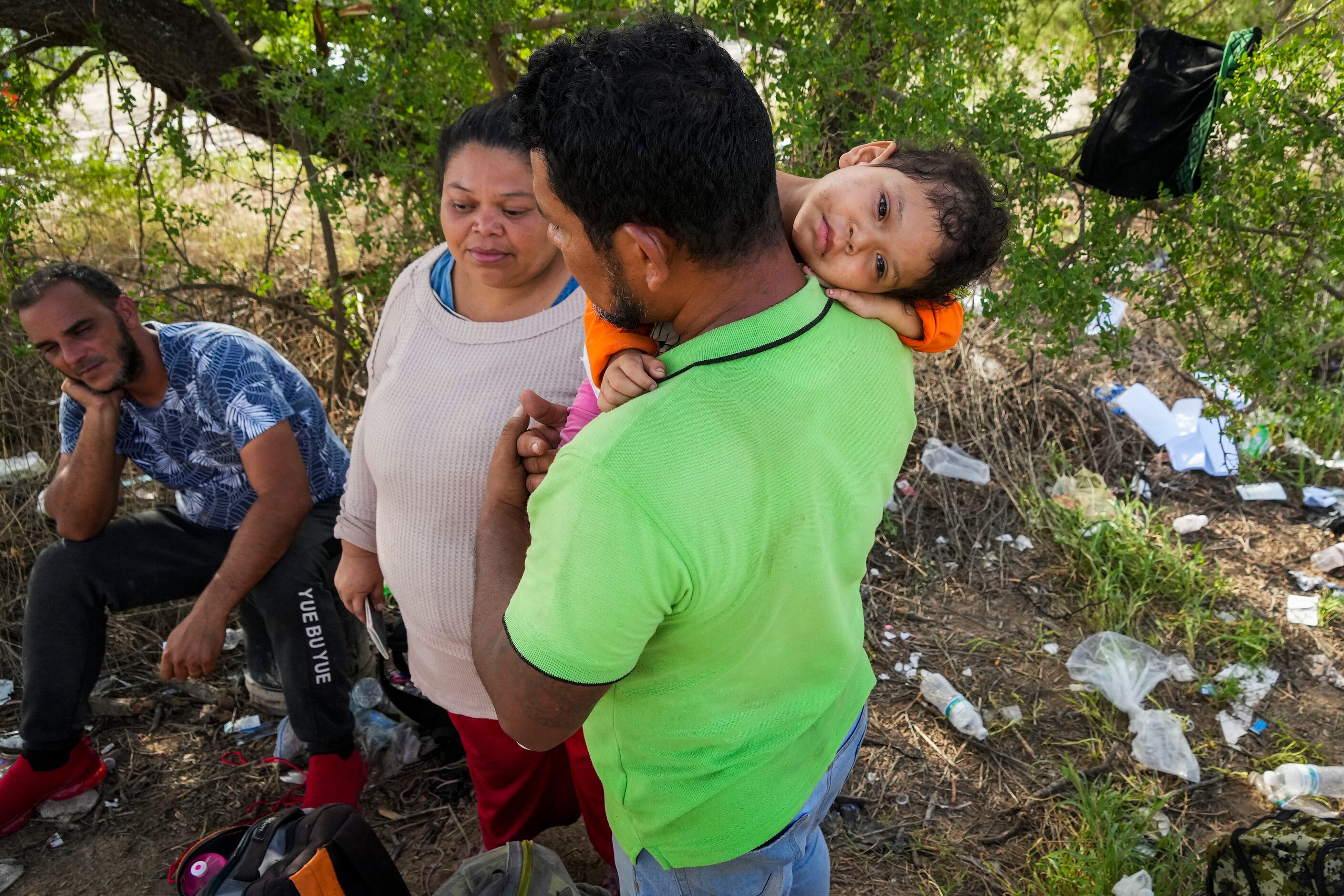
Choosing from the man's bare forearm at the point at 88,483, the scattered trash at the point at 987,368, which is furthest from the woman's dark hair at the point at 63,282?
the scattered trash at the point at 987,368

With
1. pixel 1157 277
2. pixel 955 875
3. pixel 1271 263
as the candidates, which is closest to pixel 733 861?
pixel 955 875

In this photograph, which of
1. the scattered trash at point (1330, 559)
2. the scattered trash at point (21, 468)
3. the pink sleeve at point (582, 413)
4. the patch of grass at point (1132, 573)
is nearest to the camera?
the pink sleeve at point (582, 413)

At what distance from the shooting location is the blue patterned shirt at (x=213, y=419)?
278cm

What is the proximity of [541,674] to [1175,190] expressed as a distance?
2864 millimetres

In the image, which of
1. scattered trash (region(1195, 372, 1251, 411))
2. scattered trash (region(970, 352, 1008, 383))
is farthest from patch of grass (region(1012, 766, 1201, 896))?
scattered trash (region(970, 352, 1008, 383))

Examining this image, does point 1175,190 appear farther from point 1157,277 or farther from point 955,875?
point 955,875

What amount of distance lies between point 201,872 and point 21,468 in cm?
254

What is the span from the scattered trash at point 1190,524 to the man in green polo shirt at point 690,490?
3.36 metres

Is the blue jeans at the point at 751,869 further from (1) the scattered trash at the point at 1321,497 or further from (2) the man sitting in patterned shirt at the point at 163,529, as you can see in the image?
(1) the scattered trash at the point at 1321,497

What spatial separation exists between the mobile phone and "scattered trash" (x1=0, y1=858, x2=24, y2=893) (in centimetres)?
148

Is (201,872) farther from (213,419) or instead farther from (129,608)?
(213,419)

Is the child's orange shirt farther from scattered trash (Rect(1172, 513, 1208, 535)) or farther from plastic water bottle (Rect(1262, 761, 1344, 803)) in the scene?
scattered trash (Rect(1172, 513, 1208, 535))

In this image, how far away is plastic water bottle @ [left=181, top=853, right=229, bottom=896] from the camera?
225 cm

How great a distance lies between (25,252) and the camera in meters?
3.84
